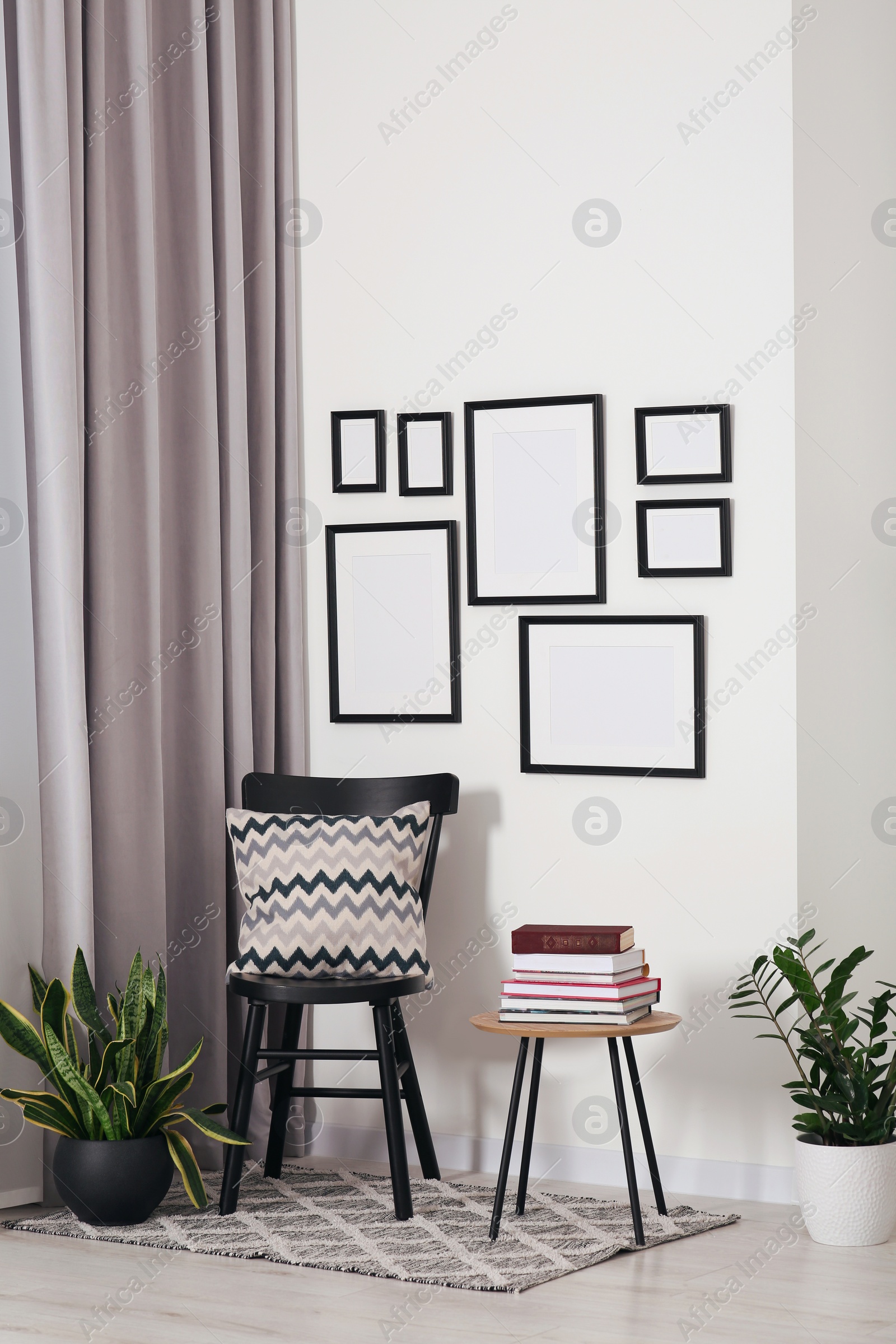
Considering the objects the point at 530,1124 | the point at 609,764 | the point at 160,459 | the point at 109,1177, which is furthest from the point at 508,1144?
the point at 160,459

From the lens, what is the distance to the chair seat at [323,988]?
10.0 ft

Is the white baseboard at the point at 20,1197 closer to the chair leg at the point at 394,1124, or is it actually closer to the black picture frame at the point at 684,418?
the chair leg at the point at 394,1124

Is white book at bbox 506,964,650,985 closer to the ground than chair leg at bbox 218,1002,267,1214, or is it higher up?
higher up

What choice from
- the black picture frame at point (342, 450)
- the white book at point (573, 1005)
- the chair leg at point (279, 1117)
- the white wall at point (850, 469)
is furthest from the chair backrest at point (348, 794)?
the white wall at point (850, 469)

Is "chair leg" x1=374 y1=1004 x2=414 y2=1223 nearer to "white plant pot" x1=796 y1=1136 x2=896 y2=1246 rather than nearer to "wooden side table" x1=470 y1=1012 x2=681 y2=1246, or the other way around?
"wooden side table" x1=470 y1=1012 x2=681 y2=1246

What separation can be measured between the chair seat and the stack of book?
0.73 ft

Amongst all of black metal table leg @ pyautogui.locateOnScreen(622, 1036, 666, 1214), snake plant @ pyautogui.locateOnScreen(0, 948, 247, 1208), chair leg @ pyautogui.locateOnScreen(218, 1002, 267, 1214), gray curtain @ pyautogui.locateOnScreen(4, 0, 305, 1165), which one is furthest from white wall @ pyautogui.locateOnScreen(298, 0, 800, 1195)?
snake plant @ pyautogui.locateOnScreen(0, 948, 247, 1208)

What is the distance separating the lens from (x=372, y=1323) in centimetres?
256

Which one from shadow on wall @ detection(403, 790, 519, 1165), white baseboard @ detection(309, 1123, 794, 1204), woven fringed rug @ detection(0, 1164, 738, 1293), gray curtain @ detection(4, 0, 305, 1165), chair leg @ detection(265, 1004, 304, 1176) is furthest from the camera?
shadow on wall @ detection(403, 790, 519, 1165)

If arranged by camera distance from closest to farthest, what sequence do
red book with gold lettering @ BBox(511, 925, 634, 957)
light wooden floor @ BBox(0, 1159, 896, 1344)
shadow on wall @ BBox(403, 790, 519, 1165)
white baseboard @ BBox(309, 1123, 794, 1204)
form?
light wooden floor @ BBox(0, 1159, 896, 1344) → red book with gold lettering @ BBox(511, 925, 634, 957) → white baseboard @ BBox(309, 1123, 794, 1204) → shadow on wall @ BBox(403, 790, 519, 1165)

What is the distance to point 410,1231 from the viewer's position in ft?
10.0

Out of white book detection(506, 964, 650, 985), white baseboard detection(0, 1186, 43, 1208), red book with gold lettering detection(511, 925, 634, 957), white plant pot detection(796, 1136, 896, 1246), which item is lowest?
white baseboard detection(0, 1186, 43, 1208)

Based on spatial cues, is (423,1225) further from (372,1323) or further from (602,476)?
(602,476)

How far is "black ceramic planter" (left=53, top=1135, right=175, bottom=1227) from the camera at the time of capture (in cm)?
301
